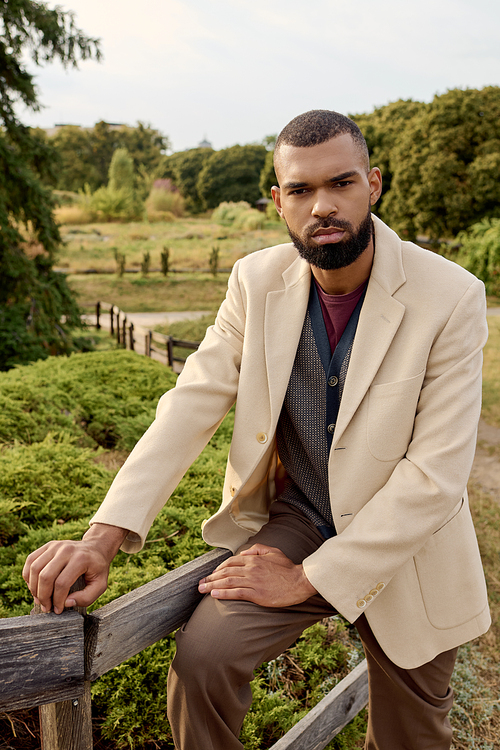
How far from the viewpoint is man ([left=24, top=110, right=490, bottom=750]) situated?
158cm

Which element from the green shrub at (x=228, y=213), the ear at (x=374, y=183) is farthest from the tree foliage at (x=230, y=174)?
the ear at (x=374, y=183)

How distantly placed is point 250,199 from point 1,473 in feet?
157

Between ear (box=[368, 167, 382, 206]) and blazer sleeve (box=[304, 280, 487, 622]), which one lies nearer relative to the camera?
blazer sleeve (box=[304, 280, 487, 622])

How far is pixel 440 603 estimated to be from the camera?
182 cm

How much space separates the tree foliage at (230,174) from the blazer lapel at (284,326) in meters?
47.4

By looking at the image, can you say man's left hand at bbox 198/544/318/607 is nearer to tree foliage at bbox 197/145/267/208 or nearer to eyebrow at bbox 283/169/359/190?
eyebrow at bbox 283/169/359/190

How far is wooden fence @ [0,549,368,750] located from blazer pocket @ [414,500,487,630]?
0.66 m

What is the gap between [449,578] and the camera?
5.98ft

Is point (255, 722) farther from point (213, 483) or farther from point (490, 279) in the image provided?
point (490, 279)

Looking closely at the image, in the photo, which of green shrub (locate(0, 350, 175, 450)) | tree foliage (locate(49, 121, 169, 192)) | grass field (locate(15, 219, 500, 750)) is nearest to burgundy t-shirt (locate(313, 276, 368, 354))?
grass field (locate(15, 219, 500, 750))

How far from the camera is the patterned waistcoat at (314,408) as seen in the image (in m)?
1.92

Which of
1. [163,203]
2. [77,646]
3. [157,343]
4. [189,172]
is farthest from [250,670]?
[189,172]

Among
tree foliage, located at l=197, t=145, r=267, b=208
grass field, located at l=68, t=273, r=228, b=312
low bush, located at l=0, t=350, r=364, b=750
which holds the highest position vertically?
tree foliage, located at l=197, t=145, r=267, b=208

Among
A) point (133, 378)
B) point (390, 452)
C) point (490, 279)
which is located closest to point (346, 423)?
point (390, 452)
